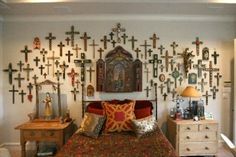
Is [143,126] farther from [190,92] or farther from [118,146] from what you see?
[190,92]

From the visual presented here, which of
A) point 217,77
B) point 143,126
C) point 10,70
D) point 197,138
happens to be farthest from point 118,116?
point 10,70

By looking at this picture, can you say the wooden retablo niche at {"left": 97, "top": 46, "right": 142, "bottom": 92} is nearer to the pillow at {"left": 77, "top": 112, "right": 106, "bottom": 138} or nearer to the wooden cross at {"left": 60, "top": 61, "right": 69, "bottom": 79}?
the wooden cross at {"left": 60, "top": 61, "right": 69, "bottom": 79}

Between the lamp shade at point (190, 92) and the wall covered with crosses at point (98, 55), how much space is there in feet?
1.03

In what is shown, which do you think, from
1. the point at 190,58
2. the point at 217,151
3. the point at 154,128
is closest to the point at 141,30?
the point at 190,58

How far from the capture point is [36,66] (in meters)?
4.67

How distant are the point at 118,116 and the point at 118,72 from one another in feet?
3.06

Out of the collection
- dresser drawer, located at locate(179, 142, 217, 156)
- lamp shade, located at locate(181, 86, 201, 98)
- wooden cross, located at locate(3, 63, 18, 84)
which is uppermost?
wooden cross, located at locate(3, 63, 18, 84)

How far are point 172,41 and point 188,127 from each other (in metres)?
1.57

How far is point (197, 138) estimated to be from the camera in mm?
4184

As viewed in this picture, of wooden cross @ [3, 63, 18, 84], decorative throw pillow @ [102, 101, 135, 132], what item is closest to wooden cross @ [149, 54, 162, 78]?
decorative throw pillow @ [102, 101, 135, 132]

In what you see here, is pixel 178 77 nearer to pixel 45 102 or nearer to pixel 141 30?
pixel 141 30

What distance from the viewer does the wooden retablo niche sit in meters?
4.60

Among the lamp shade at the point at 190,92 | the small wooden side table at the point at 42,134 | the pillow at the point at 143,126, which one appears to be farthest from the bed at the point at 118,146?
the lamp shade at the point at 190,92

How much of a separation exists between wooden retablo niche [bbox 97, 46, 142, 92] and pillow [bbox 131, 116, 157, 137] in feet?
2.87
